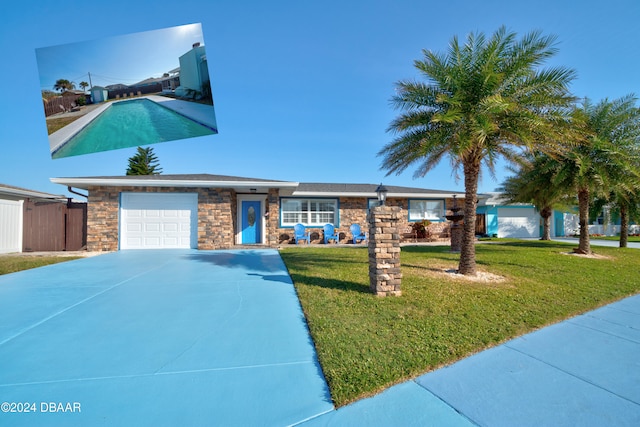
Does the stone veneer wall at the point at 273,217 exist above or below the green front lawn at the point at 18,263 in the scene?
above

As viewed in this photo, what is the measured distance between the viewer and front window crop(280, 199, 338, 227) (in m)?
16.5

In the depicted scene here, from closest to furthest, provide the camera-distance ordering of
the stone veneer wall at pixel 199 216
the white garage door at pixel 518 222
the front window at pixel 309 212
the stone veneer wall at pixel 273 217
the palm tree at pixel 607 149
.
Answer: the palm tree at pixel 607 149 → the stone veneer wall at pixel 199 216 → the stone veneer wall at pixel 273 217 → the front window at pixel 309 212 → the white garage door at pixel 518 222

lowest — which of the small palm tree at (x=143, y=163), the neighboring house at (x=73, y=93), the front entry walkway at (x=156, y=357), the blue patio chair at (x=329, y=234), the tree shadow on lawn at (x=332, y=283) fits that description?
the front entry walkway at (x=156, y=357)

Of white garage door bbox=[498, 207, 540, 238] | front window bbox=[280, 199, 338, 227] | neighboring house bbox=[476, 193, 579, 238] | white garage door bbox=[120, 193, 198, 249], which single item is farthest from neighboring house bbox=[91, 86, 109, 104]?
white garage door bbox=[498, 207, 540, 238]

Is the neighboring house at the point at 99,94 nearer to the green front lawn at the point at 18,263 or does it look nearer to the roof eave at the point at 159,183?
the green front lawn at the point at 18,263

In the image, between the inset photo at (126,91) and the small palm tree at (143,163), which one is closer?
the inset photo at (126,91)

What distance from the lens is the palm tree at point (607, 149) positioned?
9797 millimetres

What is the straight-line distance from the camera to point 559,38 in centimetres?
645

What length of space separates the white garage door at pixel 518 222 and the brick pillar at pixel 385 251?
67.0ft

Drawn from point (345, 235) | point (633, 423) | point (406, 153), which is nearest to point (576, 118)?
point (406, 153)

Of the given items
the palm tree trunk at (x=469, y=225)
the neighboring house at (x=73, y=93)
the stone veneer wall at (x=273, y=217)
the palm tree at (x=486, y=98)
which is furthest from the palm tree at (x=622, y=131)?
the neighboring house at (x=73, y=93)

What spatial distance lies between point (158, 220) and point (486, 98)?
1281 centimetres

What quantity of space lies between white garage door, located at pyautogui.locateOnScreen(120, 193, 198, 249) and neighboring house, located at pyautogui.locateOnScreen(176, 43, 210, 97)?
359 inches

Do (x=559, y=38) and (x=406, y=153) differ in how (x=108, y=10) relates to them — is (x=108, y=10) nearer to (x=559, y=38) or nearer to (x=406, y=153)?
(x=406, y=153)
